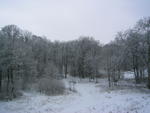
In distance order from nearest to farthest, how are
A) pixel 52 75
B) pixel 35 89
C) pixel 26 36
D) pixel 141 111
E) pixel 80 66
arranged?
pixel 141 111 < pixel 35 89 < pixel 52 75 < pixel 26 36 < pixel 80 66

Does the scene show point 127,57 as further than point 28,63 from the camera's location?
Yes

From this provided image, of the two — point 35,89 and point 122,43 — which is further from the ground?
point 122,43

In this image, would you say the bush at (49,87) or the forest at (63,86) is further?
the bush at (49,87)

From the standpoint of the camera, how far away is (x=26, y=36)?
30.6 metres

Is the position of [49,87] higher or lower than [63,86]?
higher

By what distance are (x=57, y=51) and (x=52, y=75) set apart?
59.1 ft

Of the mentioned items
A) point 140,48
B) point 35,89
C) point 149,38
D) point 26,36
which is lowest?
point 35,89

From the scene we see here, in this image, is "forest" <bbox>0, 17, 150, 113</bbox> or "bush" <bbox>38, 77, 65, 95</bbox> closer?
"forest" <bbox>0, 17, 150, 113</bbox>

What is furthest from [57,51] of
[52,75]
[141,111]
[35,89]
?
[141,111]

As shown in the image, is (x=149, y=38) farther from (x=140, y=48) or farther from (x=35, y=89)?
(x=35, y=89)

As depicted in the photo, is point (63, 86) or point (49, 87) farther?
point (63, 86)

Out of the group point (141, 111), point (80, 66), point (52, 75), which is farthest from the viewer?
point (80, 66)

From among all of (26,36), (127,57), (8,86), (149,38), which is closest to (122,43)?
(127,57)

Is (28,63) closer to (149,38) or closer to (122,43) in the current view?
(122,43)
